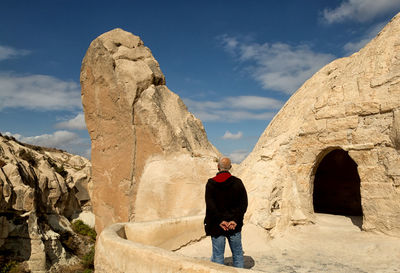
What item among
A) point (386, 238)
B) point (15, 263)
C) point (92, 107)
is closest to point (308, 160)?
point (386, 238)

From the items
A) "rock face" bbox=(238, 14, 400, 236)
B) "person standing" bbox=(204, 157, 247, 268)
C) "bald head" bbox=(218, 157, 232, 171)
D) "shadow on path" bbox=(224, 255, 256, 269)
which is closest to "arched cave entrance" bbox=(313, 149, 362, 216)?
"rock face" bbox=(238, 14, 400, 236)

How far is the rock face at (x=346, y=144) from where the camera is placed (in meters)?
5.55

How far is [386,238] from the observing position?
211 inches

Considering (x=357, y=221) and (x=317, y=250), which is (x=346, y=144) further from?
(x=317, y=250)

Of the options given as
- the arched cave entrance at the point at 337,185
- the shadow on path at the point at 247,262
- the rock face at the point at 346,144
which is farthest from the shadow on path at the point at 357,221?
the shadow on path at the point at 247,262

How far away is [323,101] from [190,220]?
3492mm

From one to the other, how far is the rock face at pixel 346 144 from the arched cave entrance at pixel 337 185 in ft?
8.88

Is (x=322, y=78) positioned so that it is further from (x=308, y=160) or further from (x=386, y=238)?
(x=386, y=238)

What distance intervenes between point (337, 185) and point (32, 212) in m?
18.8

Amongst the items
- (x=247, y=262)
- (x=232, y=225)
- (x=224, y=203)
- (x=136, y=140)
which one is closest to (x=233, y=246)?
(x=232, y=225)

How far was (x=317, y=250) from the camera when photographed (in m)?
5.28

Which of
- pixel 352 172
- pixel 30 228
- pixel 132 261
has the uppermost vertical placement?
pixel 352 172

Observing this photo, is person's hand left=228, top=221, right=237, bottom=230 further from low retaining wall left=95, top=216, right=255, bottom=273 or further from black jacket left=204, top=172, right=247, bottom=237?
low retaining wall left=95, top=216, right=255, bottom=273

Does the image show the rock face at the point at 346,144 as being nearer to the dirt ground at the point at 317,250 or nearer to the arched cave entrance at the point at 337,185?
the dirt ground at the point at 317,250
